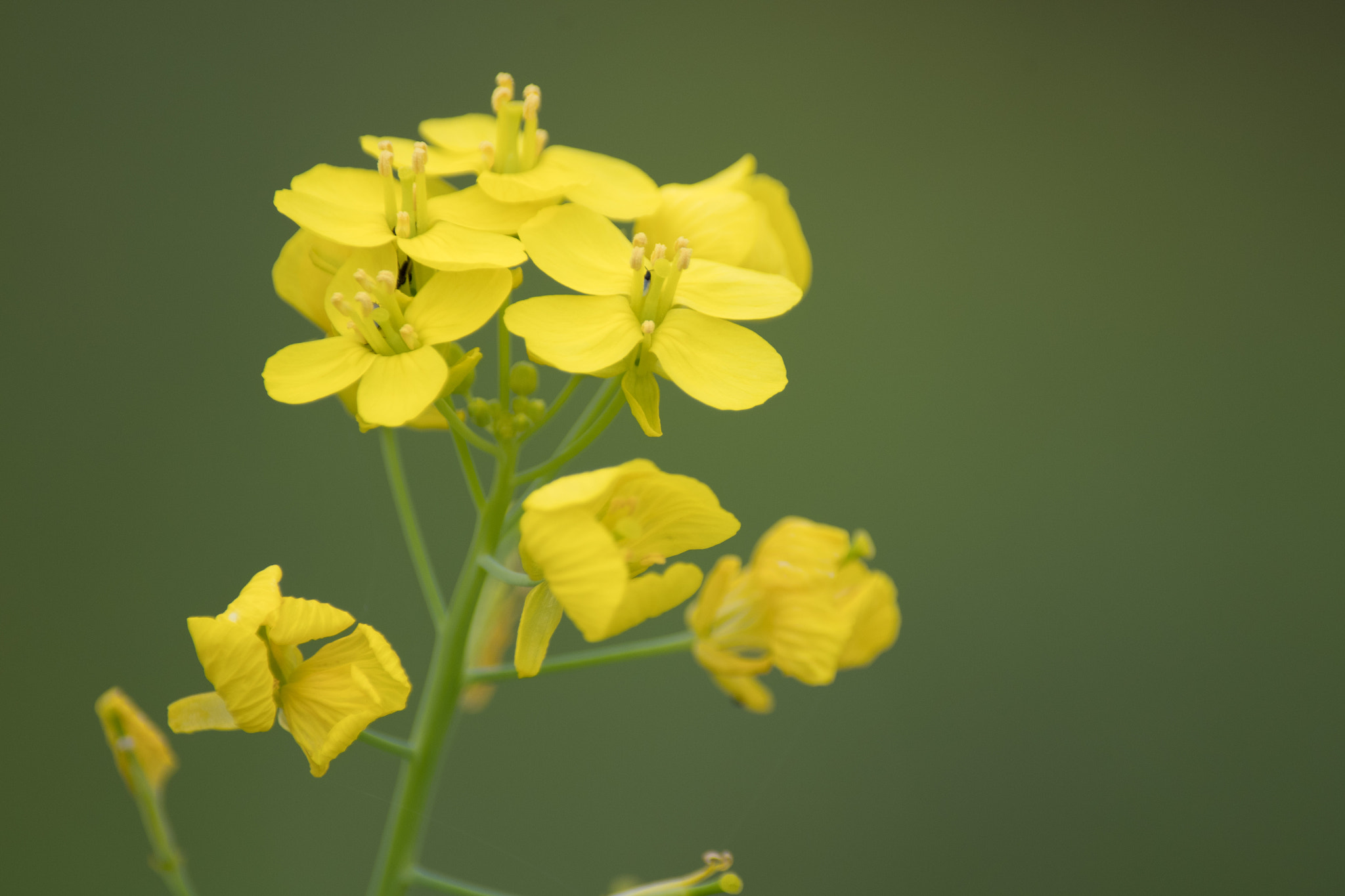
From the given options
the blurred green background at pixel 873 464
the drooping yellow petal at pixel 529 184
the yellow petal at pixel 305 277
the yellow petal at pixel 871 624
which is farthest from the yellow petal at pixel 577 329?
the blurred green background at pixel 873 464

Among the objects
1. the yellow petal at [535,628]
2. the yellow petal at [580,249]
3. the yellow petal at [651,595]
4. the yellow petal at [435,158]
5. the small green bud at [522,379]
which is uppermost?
the yellow petal at [435,158]

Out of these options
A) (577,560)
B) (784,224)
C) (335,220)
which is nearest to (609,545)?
(577,560)

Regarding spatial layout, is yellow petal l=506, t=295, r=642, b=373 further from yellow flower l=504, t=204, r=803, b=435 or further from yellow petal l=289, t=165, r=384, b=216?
yellow petal l=289, t=165, r=384, b=216

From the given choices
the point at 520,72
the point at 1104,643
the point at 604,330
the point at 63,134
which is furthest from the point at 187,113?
the point at 1104,643

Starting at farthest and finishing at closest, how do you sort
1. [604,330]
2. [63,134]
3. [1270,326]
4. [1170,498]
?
[1270,326] → [1170,498] → [63,134] → [604,330]

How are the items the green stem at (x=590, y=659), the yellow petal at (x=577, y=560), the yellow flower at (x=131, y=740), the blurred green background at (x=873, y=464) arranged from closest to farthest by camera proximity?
the yellow petal at (x=577, y=560) < the green stem at (x=590, y=659) < the yellow flower at (x=131, y=740) < the blurred green background at (x=873, y=464)

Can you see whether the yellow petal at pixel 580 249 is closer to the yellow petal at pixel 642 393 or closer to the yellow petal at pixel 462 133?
the yellow petal at pixel 642 393

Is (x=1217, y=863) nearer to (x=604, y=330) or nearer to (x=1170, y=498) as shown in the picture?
(x=1170, y=498)
